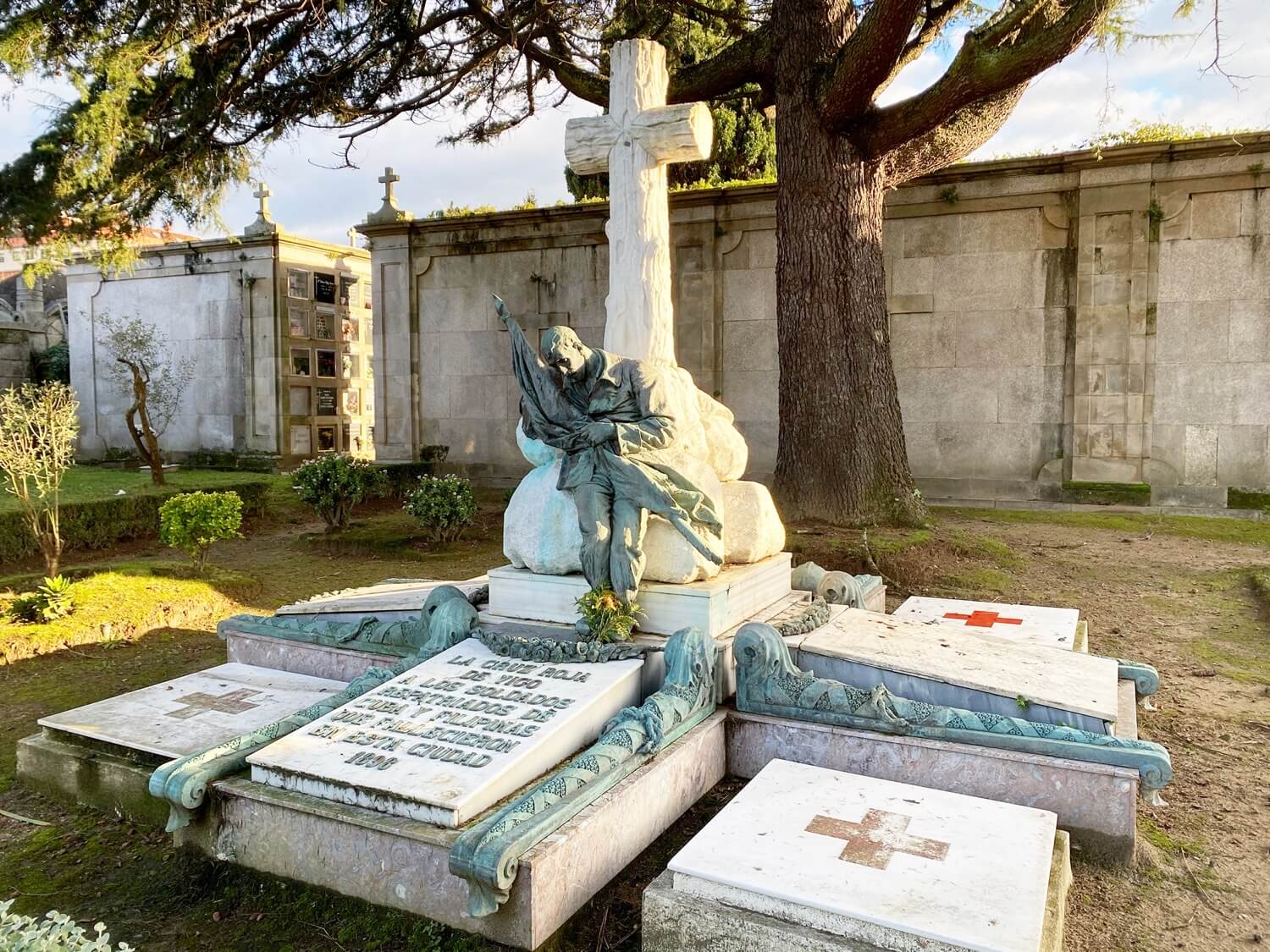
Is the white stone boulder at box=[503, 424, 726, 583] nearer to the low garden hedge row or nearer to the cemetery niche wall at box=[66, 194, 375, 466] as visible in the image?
the low garden hedge row

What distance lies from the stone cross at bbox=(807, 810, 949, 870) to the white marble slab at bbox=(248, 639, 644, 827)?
1052 mm

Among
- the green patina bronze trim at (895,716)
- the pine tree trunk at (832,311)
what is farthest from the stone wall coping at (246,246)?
the green patina bronze trim at (895,716)

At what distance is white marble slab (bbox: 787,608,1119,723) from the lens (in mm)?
3770

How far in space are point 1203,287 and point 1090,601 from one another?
5191 millimetres

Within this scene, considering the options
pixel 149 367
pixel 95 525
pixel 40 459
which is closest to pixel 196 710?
pixel 40 459

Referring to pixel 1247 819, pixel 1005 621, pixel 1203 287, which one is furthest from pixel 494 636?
pixel 1203 287

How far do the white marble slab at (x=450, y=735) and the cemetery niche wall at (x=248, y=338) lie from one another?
12682mm

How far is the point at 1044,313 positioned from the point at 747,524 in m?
7.53

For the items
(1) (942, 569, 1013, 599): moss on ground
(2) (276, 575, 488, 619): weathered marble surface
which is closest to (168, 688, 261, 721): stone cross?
(2) (276, 575, 488, 619): weathered marble surface

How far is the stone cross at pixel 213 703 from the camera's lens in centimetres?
428

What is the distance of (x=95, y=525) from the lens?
31.7ft

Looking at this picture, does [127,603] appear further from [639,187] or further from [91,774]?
[639,187]

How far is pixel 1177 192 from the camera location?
396 inches

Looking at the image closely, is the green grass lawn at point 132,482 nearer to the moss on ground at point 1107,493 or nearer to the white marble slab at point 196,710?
the white marble slab at point 196,710
